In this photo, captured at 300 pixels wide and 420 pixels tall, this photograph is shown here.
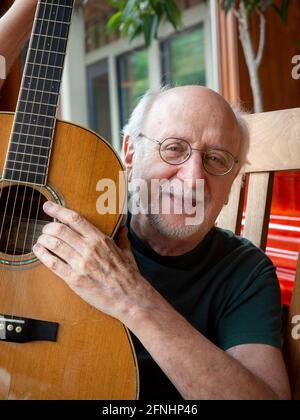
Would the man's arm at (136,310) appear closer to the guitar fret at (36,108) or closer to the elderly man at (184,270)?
the elderly man at (184,270)

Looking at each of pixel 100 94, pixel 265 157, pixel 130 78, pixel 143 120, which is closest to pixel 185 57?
pixel 130 78

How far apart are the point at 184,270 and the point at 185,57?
382 cm

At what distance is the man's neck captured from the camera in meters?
1.08

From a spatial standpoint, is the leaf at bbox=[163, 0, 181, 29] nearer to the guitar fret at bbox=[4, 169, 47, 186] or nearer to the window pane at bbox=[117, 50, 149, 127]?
the guitar fret at bbox=[4, 169, 47, 186]

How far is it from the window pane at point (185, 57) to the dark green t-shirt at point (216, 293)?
3.49 metres

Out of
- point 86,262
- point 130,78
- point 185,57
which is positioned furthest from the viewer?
point 130,78

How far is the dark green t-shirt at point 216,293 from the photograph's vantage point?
98 cm

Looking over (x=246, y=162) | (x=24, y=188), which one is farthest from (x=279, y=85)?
(x=24, y=188)

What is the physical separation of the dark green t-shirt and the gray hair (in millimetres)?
211

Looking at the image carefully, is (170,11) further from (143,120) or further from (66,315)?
(66,315)

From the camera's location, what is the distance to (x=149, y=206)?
3.47 feet

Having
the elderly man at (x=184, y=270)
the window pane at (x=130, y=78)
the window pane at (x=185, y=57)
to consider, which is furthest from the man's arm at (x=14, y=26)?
the window pane at (x=130, y=78)

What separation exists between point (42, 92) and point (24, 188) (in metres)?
0.17

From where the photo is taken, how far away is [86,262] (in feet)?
2.72
